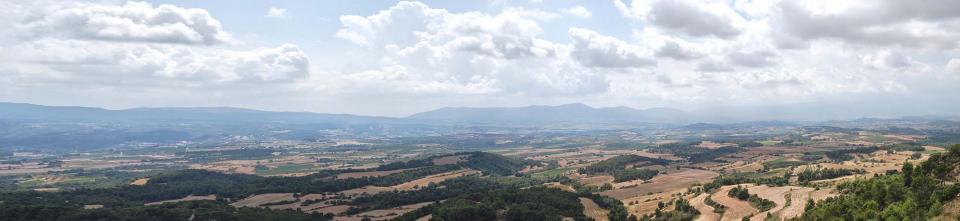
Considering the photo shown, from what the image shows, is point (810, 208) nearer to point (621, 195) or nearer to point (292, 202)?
point (621, 195)

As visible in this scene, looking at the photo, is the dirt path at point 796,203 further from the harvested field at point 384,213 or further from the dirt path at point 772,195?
the harvested field at point 384,213

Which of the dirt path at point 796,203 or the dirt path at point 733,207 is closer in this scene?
the dirt path at point 796,203

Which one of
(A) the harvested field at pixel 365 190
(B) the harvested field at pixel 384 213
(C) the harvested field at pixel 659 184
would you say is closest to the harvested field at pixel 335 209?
(B) the harvested field at pixel 384 213

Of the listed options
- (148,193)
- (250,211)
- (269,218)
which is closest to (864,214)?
(269,218)

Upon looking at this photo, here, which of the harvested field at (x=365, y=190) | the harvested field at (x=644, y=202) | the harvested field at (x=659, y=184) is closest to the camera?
the harvested field at (x=644, y=202)

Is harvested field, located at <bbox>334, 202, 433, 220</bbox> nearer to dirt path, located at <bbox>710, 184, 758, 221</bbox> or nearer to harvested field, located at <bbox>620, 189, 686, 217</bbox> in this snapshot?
harvested field, located at <bbox>620, 189, 686, 217</bbox>
